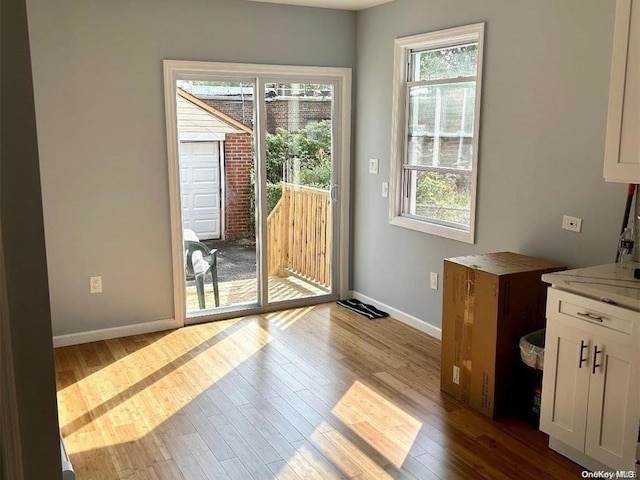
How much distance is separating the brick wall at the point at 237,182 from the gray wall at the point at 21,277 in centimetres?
382

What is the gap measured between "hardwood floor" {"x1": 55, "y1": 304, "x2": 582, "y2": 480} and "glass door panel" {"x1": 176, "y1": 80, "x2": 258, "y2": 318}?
47 centimetres

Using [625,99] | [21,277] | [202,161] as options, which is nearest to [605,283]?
[625,99]

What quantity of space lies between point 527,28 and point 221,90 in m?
2.29

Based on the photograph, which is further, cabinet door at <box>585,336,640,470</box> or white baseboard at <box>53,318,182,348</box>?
white baseboard at <box>53,318,182,348</box>

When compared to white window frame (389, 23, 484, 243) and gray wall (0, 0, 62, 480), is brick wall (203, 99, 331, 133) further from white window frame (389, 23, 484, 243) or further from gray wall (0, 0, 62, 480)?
gray wall (0, 0, 62, 480)

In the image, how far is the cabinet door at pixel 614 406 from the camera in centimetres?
246

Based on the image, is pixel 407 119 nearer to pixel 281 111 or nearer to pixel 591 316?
pixel 281 111

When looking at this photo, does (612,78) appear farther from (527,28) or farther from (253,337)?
(253,337)

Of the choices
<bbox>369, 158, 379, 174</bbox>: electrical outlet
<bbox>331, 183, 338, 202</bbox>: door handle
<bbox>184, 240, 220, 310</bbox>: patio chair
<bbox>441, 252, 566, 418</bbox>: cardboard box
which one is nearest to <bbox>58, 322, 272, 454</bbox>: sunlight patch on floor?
<bbox>184, 240, 220, 310</bbox>: patio chair

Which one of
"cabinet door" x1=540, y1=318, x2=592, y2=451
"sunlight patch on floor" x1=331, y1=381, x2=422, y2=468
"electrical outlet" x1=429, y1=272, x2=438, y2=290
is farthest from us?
"electrical outlet" x1=429, y1=272, x2=438, y2=290

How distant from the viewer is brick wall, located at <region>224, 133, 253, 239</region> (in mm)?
4844

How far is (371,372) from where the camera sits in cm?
392

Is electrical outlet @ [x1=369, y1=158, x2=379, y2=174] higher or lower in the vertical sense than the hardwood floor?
higher

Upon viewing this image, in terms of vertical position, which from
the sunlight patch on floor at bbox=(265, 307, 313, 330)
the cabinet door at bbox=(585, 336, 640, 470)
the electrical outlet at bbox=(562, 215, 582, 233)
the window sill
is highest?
the electrical outlet at bbox=(562, 215, 582, 233)
